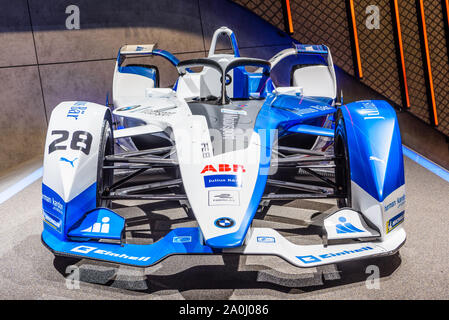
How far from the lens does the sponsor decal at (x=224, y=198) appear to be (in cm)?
178

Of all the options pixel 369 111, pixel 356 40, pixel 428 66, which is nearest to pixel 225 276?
pixel 369 111

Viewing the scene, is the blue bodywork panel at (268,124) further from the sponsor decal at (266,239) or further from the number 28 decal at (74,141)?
the number 28 decal at (74,141)

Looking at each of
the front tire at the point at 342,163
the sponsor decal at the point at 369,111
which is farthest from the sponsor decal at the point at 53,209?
the sponsor decal at the point at 369,111

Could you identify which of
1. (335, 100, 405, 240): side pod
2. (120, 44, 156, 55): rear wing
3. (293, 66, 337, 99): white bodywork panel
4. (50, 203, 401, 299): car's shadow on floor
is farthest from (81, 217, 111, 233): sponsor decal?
(293, 66, 337, 99): white bodywork panel

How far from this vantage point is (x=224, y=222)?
1.71 metres

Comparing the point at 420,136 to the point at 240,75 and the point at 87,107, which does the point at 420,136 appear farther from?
the point at 87,107

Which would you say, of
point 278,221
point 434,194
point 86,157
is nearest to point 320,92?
point 434,194

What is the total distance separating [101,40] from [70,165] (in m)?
3.53

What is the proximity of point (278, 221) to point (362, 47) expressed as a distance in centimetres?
358

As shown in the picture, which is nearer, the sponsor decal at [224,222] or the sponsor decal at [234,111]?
the sponsor decal at [224,222]

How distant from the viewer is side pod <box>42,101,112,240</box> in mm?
1871

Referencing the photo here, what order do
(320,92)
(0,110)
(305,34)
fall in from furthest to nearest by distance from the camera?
1. (305,34)
2. (0,110)
3. (320,92)

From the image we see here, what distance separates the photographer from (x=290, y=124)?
95.7 inches

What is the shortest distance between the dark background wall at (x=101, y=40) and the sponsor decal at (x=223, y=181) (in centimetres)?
366
